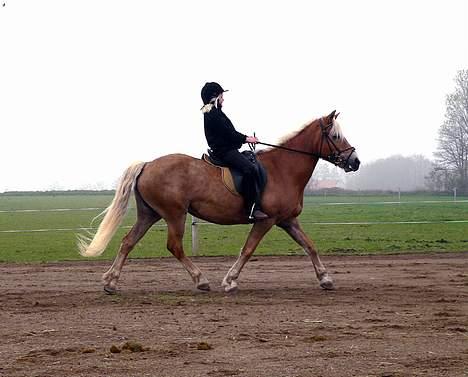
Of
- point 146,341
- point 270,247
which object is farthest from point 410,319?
point 270,247

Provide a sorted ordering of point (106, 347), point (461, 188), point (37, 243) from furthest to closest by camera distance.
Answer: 1. point (461, 188)
2. point (37, 243)
3. point (106, 347)

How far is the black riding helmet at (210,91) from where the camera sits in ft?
33.4

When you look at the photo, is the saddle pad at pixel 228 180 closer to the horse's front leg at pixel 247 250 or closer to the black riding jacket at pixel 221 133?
the black riding jacket at pixel 221 133

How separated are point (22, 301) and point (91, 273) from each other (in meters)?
3.82

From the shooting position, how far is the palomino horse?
33.0 feet

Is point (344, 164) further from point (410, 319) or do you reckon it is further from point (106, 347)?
point (106, 347)

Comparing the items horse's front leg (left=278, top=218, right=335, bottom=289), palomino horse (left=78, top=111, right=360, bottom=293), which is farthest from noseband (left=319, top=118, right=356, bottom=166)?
horse's front leg (left=278, top=218, right=335, bottom=289)

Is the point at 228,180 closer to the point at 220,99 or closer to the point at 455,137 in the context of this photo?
the point at 220,99

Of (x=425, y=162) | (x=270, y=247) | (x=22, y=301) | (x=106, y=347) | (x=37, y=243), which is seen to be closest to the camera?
(x=106, y=347)

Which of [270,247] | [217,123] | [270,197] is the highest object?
[217,123]

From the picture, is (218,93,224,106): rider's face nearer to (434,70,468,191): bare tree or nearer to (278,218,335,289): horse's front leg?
(278,218,335,289): horse's front leg

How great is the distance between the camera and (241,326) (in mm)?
7266

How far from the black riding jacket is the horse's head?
4.07ft

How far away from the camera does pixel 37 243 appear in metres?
21.6
